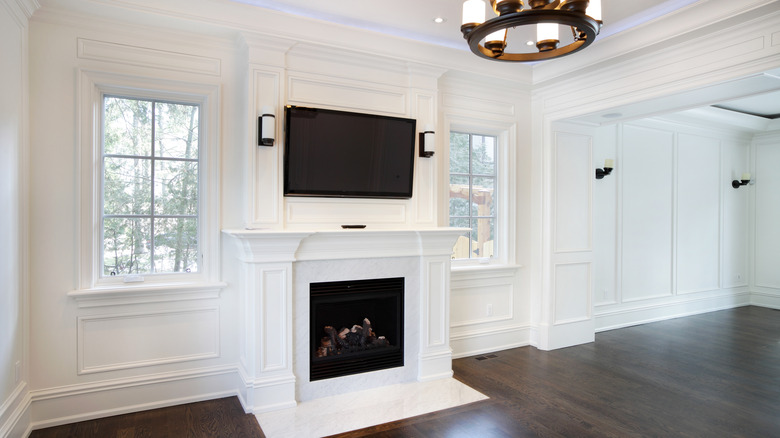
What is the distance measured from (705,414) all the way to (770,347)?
2337mm

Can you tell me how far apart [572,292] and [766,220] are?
4324mm

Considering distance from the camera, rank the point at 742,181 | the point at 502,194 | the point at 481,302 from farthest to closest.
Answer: the point at 742,181 < the point at 502,194 < the point at 481,302

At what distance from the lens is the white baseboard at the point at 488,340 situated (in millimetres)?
4266

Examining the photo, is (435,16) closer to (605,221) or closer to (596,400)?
(596,400)

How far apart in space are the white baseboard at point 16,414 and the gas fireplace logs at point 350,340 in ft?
5.93

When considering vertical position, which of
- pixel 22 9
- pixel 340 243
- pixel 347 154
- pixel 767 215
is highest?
pixel 22 9

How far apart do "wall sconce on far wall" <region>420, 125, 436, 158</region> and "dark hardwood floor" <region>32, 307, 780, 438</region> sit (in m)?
1.90

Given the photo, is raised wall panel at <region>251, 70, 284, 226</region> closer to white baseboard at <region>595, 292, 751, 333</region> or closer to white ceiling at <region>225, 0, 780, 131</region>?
white ceiling at <region>225, 0, 780, 131</region>

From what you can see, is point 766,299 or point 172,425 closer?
point 172,425

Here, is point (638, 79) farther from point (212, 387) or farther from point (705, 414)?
point (212, 387)

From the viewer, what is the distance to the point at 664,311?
5.79 meters

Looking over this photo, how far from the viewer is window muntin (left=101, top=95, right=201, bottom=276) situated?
3.12m

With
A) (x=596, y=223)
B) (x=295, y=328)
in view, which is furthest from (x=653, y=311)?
(x=295, y=328)

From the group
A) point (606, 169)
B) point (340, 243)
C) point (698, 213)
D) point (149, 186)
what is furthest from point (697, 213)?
point (149, 186)
